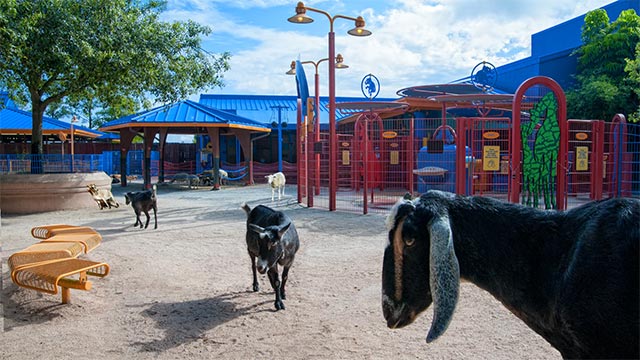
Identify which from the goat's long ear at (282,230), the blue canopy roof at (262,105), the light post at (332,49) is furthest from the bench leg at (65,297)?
the blue canopy roof at (262,105)

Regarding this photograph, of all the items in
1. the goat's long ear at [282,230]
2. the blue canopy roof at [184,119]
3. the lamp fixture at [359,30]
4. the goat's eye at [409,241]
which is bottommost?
the goat's long ear at [282,230]

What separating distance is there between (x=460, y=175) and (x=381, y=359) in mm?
7687

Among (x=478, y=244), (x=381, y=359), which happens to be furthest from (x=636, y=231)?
(x=381, y=359)

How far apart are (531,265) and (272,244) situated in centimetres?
318

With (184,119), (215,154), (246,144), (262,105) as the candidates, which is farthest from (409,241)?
(262,105)

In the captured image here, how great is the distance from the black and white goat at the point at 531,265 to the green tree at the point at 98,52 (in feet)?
32.6

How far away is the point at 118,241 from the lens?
8.62m

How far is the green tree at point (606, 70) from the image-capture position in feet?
54.4

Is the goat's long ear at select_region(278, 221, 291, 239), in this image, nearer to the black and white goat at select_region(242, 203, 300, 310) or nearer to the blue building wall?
the black and white goat at select_region(242, 203, 300, 310)

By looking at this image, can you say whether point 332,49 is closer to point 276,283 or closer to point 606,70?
point 276,283

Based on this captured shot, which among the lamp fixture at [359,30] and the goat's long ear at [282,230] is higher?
the lamp fixture at [359,30]

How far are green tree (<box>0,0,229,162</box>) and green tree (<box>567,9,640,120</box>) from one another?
12887 millimetres

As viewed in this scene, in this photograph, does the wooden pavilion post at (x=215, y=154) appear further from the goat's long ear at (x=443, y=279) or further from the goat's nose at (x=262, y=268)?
the goat's long ear at (x=443, y=279)

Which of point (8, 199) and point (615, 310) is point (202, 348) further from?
point (8, 199)
